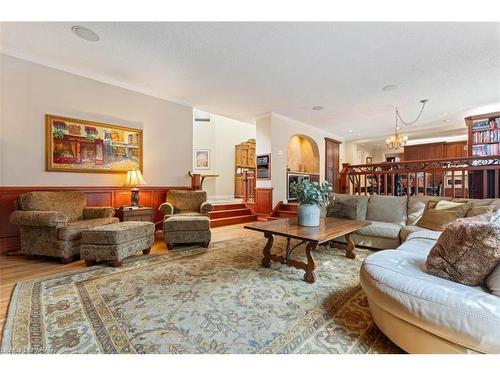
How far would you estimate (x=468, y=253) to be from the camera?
119cm

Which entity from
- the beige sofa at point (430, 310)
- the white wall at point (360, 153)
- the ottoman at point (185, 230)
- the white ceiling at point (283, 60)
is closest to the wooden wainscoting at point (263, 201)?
the white ceiling at point (283, 60)

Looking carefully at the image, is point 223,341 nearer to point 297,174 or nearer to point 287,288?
point 287,288

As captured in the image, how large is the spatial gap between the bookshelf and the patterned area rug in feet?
15.9

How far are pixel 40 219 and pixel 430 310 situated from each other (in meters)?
3.54

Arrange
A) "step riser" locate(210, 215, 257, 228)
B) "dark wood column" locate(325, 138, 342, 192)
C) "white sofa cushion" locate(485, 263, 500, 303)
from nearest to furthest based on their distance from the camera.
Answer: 1. "white sofa cushion" locate(485, 263, 500, 303)
2. "step riser" locate(210, 215, 257, 228)
3. "dark wood column" locate(325, 138, 342, 192)

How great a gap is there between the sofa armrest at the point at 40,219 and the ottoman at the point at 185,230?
3.80 feet

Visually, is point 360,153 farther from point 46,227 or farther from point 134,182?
point 46,227

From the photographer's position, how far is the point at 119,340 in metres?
1.29

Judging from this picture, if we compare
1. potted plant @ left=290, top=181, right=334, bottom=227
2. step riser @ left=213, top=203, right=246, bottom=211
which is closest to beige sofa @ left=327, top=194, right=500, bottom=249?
potted plant @ left=290, top=181, right=334, bottom=227

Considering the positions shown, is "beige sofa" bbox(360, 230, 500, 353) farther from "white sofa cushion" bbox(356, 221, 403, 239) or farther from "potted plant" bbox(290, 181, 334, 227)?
"white sofa cushion" bbox(356, 221, 403, 239)

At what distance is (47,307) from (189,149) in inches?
139

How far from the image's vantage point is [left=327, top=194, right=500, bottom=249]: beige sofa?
2.89 meters

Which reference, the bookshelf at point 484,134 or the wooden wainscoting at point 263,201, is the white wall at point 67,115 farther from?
the bookshelf at point 484,134

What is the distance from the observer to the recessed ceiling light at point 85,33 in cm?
241
